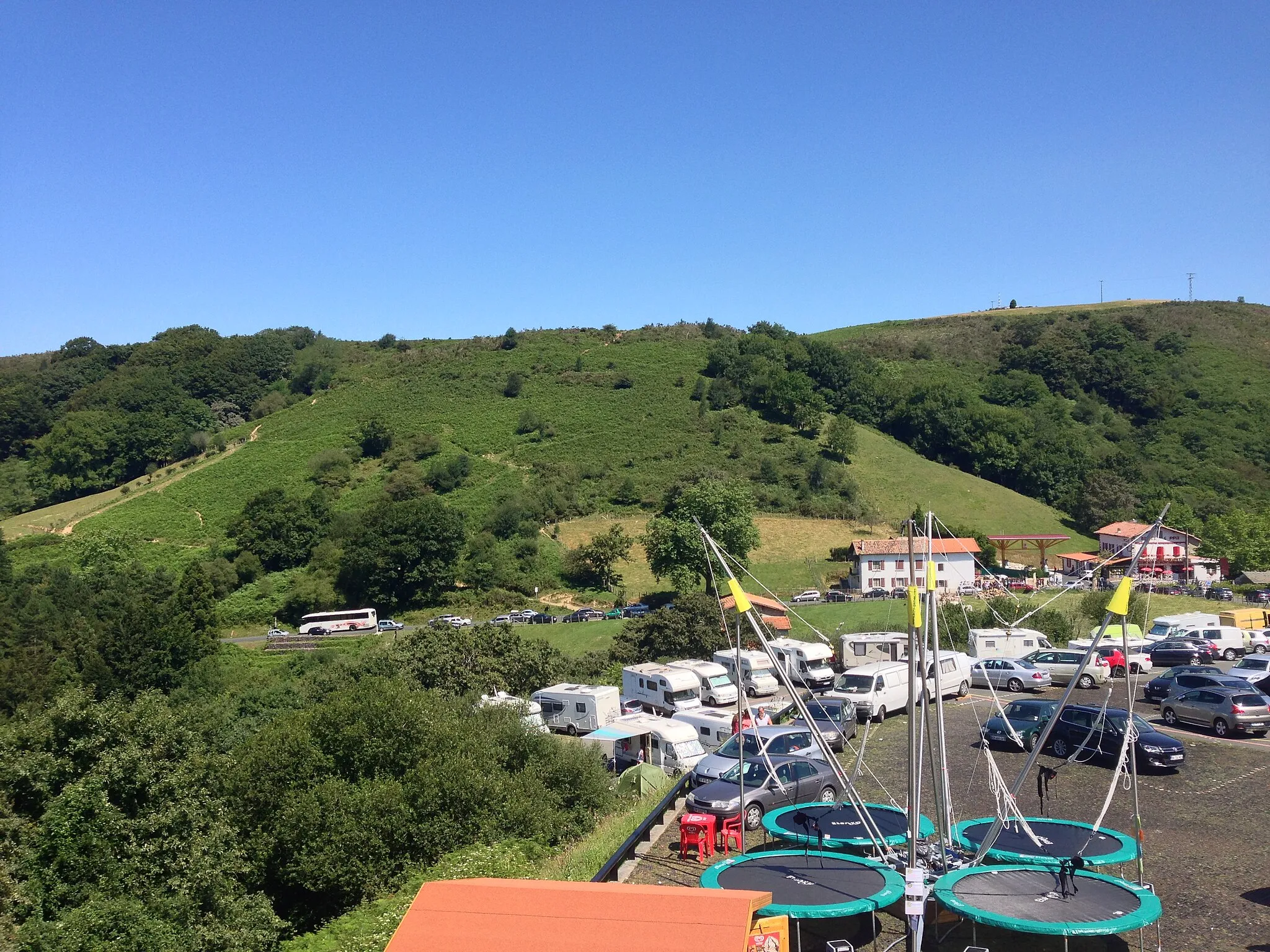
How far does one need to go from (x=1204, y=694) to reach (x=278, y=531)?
68120 millimetres

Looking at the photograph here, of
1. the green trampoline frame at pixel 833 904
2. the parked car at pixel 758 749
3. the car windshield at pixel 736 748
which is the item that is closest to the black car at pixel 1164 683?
the parked car at pixel 758 749

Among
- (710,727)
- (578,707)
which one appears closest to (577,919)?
(710,727)

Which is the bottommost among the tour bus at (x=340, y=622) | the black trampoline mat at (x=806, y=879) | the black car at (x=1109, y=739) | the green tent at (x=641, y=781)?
the tour bus at (x=340, y=622)

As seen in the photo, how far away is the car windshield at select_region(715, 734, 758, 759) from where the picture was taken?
17.7 meters

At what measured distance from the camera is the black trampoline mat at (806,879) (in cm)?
1001

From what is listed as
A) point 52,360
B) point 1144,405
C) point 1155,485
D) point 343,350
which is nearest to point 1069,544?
point 1155,485

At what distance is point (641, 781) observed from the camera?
22312 millimetres

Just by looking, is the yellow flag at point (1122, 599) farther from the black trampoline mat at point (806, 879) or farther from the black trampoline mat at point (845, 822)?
the black trampoline mat at point (845, 822)

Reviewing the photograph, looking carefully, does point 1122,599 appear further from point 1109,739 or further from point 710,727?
point 710,727

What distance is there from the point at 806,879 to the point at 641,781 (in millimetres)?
12176

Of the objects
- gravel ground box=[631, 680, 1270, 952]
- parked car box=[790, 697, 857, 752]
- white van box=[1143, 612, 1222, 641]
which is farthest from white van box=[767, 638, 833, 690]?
white van box=[1143, 612, 1222, 641]

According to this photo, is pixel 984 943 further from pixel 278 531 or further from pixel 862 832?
pixel 278 531

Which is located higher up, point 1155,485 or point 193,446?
point 193,446

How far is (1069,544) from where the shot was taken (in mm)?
81312
